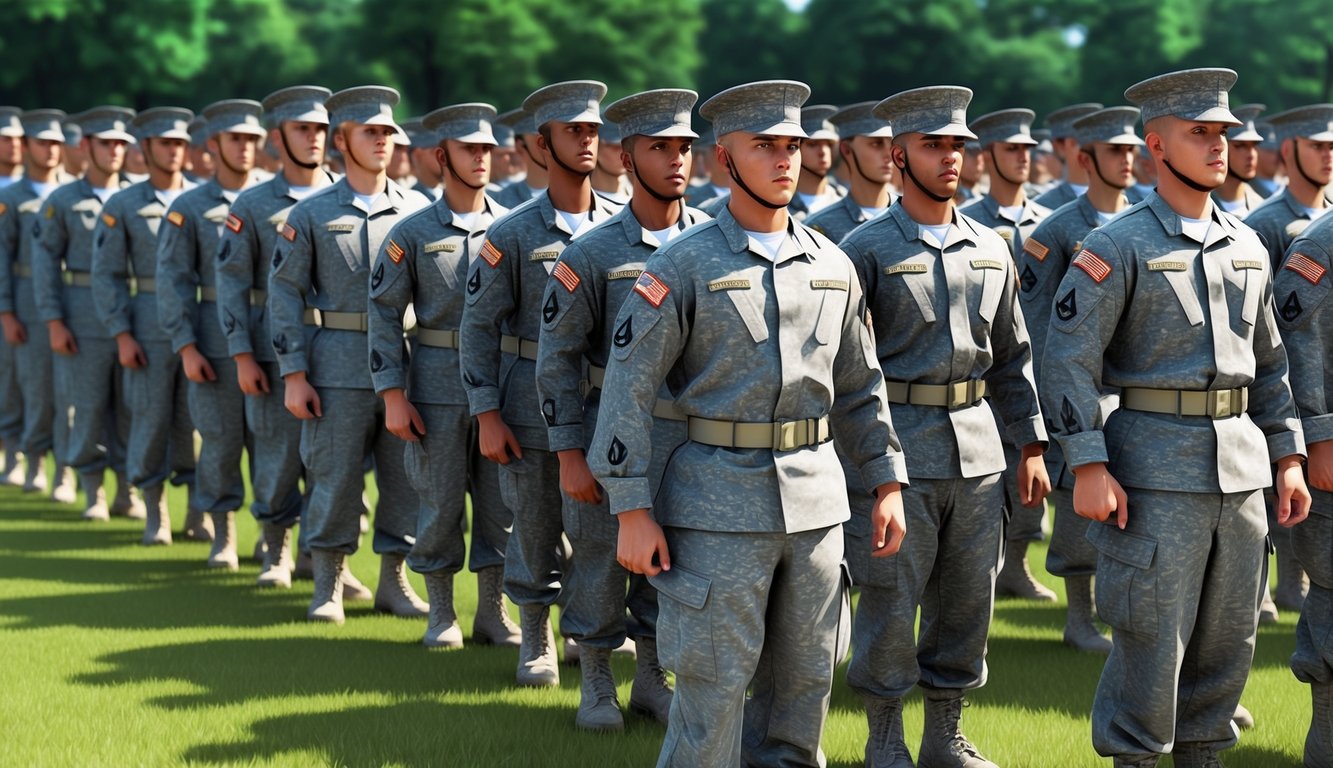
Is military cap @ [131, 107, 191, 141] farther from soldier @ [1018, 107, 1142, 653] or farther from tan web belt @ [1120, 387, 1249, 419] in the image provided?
tan web belt @ [1120, 387, 1249, 419]

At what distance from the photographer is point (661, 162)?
6.20 meters

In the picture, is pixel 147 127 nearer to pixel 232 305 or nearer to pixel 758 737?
pixel 232 305

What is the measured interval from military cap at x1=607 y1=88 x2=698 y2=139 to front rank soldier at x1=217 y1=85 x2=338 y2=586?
307 cm

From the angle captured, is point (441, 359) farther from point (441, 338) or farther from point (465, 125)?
point (465, 125)

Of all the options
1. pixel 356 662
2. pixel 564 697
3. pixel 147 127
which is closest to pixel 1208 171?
pixel 564 697

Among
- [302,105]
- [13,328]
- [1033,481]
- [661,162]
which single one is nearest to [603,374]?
[661,162]

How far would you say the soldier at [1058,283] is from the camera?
7.98 m

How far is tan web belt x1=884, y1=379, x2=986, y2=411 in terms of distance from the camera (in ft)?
19.4

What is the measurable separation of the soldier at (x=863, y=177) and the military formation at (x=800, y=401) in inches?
0.9

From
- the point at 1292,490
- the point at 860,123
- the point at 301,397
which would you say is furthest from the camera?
the point at 860,123

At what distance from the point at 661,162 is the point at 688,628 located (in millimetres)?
2049

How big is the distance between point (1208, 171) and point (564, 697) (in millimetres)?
3494

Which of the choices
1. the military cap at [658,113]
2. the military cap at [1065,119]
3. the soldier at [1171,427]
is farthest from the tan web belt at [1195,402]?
the military cap at [1065,119]

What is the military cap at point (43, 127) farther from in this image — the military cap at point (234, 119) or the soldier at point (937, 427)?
the soldier at point (937, 427)
